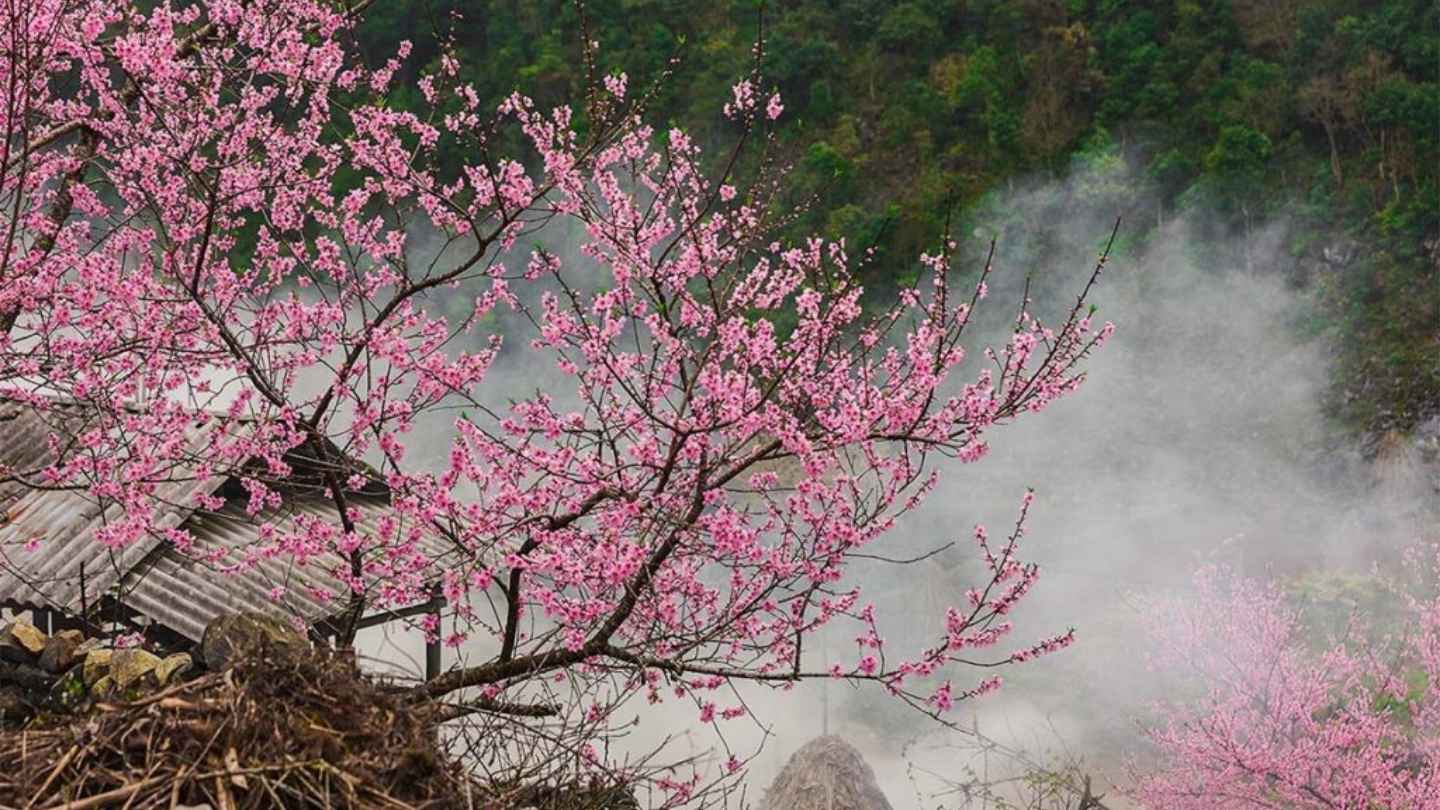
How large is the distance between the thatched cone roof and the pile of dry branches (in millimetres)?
8252

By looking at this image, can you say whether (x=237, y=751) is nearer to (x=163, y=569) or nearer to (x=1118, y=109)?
(x=163, y=569)

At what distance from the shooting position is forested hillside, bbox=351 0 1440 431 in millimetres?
20656

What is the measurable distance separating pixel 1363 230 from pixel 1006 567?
1941cm

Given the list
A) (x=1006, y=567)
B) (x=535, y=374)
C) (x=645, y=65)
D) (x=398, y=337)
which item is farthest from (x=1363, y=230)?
(x=398, y=337)

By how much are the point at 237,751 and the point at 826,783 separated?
8627 millimetres

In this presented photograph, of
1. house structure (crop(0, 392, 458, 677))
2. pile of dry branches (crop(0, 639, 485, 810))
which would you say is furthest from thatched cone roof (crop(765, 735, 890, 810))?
pile of dry branches (crop(0, 639, 485, 810))

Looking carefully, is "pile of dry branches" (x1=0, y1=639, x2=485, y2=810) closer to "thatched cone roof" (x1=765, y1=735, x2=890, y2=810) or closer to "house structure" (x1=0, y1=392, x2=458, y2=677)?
"house structure" (x1=0, y1=392, x2=458, y2=677)

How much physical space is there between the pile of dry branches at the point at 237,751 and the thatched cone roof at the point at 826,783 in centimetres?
825

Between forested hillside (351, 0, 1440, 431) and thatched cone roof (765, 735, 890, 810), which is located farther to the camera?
forested hillside (351, 0, 1440, 431)

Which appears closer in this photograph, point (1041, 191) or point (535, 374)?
point (1041, 191)

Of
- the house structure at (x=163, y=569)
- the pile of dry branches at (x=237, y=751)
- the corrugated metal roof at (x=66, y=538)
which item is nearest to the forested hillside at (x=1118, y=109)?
the house structure at (x=163, y=569)

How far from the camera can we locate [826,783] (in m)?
10.2

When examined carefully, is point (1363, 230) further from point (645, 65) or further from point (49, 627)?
point (49, 627)

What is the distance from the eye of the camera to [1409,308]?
65.8ft
